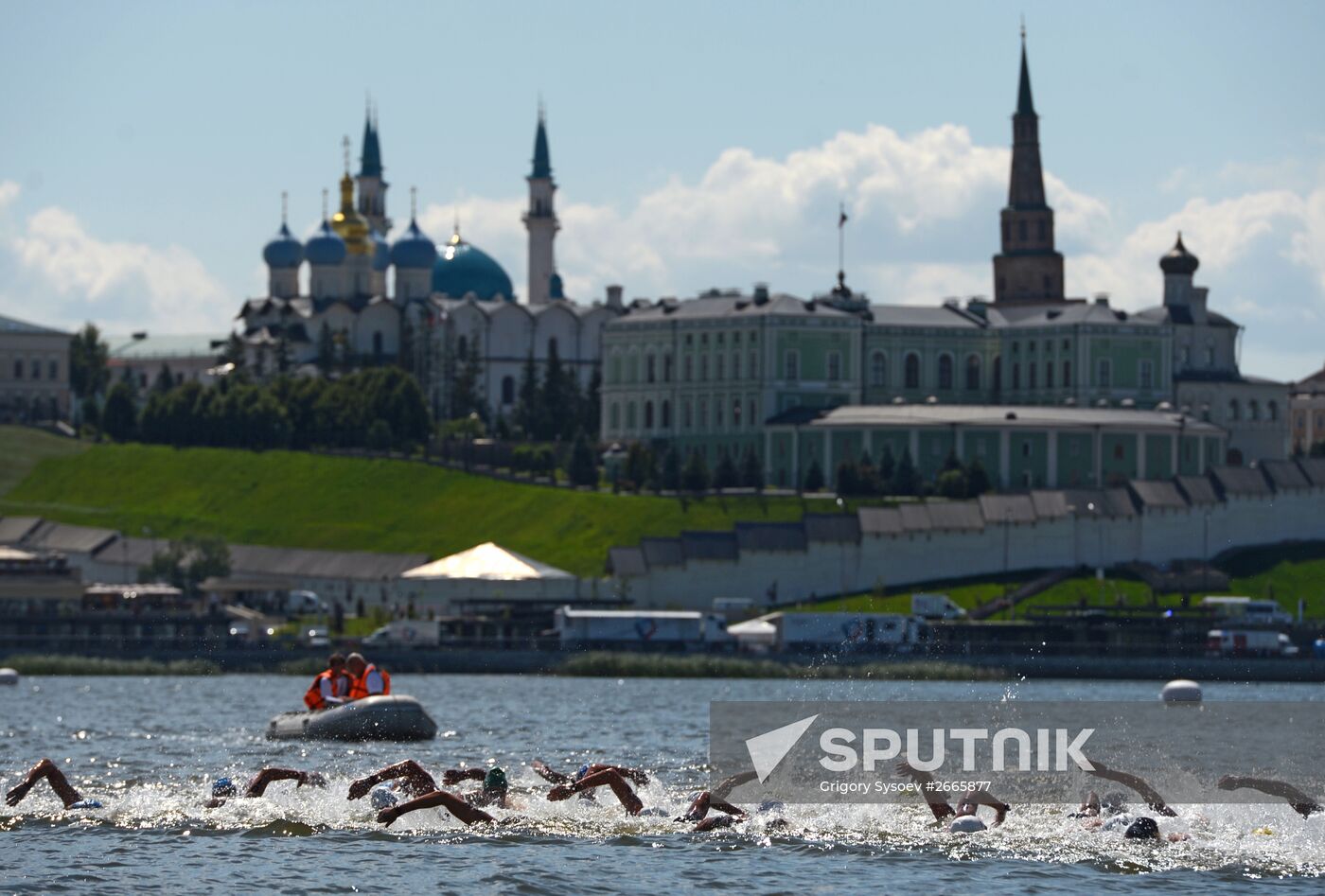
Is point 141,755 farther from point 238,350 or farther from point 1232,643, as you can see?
point 238,350

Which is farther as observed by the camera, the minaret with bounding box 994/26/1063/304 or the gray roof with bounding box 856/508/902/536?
the minaret with bounding box 994/26/1063/304

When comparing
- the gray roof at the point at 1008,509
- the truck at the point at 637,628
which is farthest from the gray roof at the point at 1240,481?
the truck at the point at 637,628

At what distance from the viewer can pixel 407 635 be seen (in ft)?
340

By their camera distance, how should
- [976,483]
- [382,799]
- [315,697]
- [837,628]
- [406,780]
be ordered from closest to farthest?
[382,799] → [406,780] → [315,697] → [837,628] → [976,483]

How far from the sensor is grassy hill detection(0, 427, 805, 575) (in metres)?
136

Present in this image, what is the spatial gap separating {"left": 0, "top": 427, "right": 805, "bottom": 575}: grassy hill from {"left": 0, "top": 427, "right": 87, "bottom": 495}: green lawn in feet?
0.87

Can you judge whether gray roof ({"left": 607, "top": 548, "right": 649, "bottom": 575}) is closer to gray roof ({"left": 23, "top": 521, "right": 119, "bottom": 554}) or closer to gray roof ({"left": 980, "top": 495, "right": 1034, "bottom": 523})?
gray roof ({"left": 980, "top": 495, "right": 1034, "bottom": 523})

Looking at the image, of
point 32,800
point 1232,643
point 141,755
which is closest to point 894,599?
point 1232,643

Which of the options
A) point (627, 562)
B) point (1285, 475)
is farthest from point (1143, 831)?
point (1285, 475)

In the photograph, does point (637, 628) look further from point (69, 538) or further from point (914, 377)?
point (914, 377)

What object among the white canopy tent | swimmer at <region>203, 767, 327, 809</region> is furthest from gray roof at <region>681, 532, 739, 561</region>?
swimmer at <region>203, 767, 327, 809</region>

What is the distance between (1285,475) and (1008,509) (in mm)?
15774

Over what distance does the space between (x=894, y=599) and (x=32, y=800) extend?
258 ft

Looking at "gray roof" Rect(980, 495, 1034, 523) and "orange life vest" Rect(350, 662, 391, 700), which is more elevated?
"gray roof" Rect(980, 495, 1034, 523)
